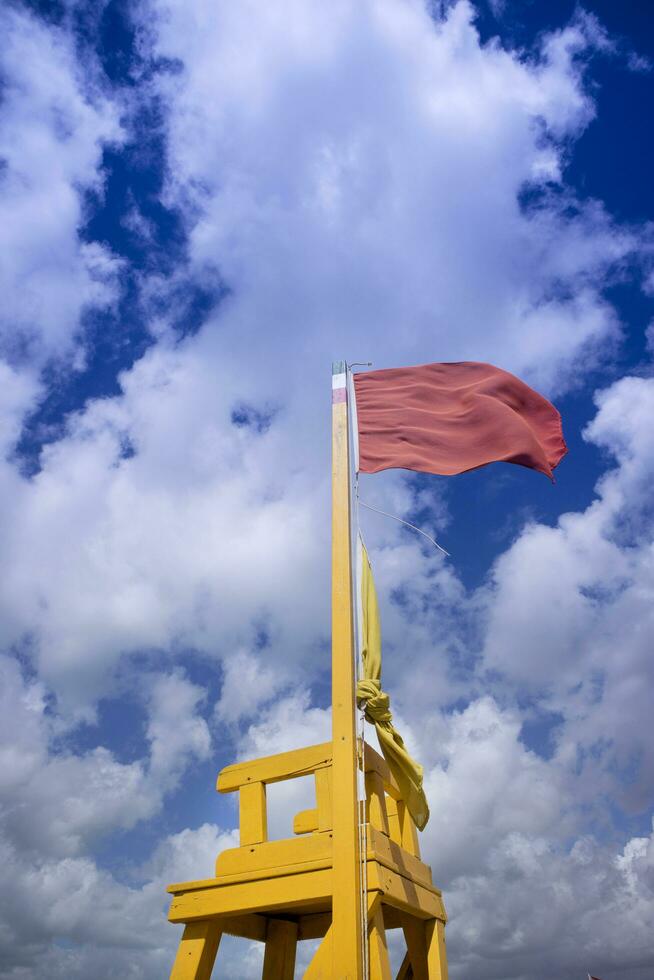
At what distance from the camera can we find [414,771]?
695 centimetres

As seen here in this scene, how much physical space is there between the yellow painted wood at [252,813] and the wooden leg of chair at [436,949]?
2.16 m

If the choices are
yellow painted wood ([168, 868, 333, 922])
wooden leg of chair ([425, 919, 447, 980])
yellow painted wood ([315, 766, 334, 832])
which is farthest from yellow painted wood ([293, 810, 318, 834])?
wooden leg of chair ([425, 919, 447, 980])

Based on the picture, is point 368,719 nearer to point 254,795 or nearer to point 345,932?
point 254,795

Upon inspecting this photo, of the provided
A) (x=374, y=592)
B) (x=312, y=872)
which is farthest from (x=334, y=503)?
(x=312, y=872)

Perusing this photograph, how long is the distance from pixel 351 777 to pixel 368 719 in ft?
2.24

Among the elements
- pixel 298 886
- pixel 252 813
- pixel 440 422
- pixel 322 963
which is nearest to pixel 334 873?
pixel 298 886

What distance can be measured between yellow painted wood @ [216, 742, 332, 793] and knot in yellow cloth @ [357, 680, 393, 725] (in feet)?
1.46

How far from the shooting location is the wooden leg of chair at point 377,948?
568 cm

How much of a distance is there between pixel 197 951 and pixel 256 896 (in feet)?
2.58

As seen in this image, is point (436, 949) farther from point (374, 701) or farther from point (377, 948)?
point (374, 701)

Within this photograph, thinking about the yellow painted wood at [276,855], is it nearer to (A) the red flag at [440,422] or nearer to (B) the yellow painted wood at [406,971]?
(B) the yellow painted wood at [406,971]

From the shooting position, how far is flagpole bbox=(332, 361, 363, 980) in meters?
5.60

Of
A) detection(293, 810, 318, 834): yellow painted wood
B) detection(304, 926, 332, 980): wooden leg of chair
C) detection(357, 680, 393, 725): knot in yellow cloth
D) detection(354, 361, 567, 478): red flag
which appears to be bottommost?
detection(304, 926, 332, 980): wooden leg of chair

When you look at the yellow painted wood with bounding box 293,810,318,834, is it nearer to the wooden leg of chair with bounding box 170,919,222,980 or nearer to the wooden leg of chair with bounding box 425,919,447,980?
the wooden leg of chair with bounding box 170,919,222,980
